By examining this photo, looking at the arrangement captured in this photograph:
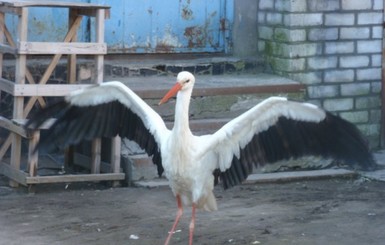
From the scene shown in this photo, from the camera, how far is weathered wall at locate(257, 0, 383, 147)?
1030cm

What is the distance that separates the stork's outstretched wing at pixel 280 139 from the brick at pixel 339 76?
3.32 m

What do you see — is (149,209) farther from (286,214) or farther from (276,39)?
(276,39)

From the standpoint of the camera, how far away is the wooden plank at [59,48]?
27.4ft

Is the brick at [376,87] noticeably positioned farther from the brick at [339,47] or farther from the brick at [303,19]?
the brick at [303,19]

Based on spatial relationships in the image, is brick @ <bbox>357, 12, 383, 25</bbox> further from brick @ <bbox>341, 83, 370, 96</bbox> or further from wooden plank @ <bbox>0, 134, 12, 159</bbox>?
wooden plank @ <bbox>0, 134, 12, 159</bbox>

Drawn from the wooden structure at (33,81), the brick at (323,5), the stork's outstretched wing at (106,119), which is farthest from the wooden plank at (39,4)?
the brick at (323,5)

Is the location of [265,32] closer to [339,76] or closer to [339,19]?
[339,19]

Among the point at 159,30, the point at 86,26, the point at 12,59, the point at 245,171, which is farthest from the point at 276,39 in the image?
the point at 245,171

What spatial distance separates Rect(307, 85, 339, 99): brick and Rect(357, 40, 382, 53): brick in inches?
20.4

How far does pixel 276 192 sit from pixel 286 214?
2.72ft

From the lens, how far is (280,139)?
7.24 m

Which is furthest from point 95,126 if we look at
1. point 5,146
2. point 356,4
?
point 356,4

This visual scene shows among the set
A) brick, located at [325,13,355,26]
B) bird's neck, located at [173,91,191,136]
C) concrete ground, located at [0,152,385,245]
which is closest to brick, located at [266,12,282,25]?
brick, located at [325,13,355,26]

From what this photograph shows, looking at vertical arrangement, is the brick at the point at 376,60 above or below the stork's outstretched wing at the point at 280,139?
above
